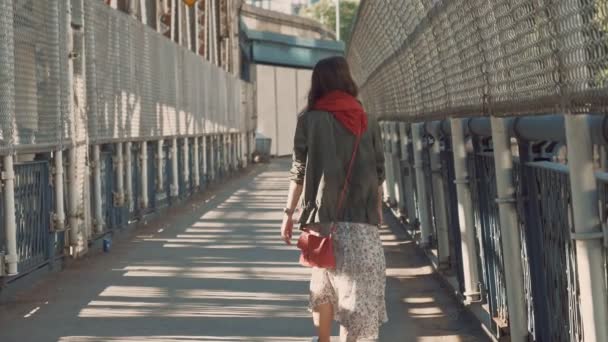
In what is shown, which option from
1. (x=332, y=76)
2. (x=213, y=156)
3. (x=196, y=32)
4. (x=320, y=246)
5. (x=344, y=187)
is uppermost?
(x=196, y=32)

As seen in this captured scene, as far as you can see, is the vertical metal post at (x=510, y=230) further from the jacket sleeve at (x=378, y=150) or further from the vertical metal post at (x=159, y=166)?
the vertical metal post at (x=159, y=166)

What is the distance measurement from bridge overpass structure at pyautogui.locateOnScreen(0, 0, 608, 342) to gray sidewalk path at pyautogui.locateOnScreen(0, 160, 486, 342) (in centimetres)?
3

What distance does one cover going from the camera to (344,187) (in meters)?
7.08

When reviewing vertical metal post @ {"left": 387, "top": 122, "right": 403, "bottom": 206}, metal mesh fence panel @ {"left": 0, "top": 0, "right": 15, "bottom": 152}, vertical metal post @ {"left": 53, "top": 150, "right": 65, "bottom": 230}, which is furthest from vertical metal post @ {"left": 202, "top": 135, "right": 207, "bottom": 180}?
metal mesh fence panel @ {"left": 0, "top": 0, "right": 15, "bottom": 152}

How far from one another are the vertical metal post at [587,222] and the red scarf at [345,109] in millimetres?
1907

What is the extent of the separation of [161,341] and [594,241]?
3760 millimetres

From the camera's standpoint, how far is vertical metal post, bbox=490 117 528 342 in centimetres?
711

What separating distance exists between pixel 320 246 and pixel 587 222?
Answer: 2.07 m

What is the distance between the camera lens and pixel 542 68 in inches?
239

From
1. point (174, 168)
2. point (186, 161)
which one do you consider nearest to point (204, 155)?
point (186, 161)

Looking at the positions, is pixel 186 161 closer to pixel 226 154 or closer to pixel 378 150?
pixel 226 154

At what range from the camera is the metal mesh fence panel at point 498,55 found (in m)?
5.10

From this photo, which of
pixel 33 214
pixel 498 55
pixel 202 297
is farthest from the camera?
pixel 33 214

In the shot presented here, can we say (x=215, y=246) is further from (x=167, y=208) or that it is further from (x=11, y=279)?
(x=167, y=208)
